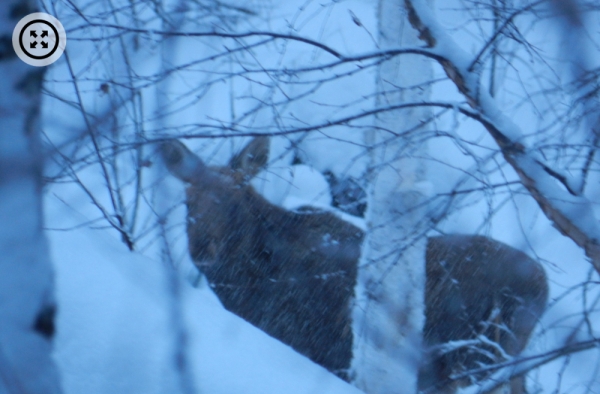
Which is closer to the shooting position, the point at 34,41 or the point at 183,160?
the point at 34,41

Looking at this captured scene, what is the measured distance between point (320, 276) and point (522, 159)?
326 cm

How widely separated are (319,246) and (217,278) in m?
1.07

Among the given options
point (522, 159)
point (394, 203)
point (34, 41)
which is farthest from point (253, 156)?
point (34, 41)

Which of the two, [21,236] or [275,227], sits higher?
[275,227]

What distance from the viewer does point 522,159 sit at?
8.04 feet

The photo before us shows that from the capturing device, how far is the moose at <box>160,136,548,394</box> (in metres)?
5.56

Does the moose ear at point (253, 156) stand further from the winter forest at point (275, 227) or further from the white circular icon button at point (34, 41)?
the white circular icon button at point (34, 41)

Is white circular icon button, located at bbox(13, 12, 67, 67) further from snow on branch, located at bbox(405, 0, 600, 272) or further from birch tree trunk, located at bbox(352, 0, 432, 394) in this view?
birch tree trunk, located at bbox(352, 0, 432, 394)

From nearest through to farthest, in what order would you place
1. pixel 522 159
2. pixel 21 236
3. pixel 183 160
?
pixel 21 236 < pixel 522 159 < pixel 183 160

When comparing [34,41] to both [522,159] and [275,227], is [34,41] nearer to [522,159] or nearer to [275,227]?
[522,159]

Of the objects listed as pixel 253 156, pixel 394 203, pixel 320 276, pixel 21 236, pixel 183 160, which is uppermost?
pixel 253 156

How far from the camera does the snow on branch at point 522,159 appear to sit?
2.37 m

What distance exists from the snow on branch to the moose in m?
2.90

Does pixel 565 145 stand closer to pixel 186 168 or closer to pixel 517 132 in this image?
pixel 517 132
